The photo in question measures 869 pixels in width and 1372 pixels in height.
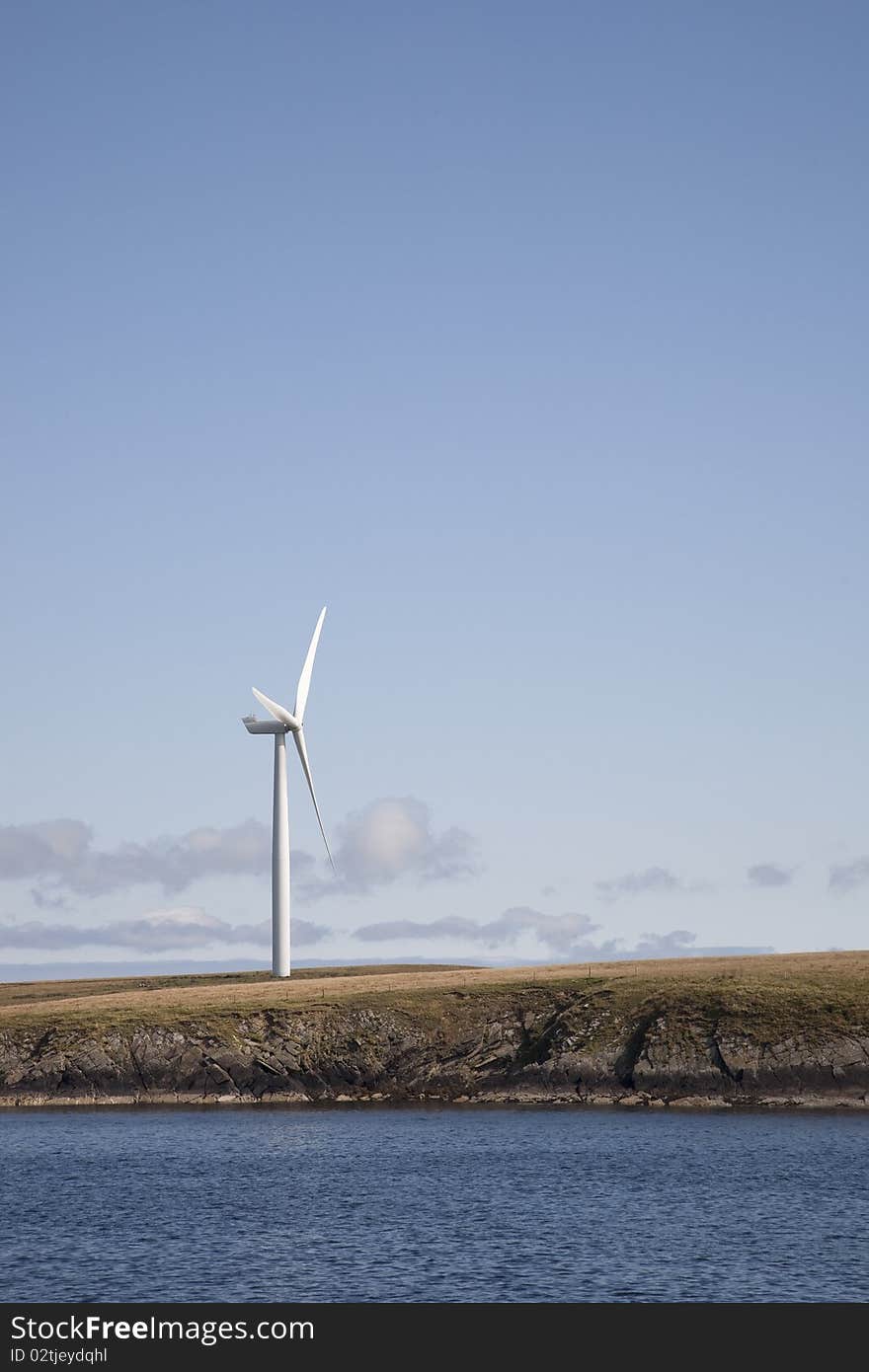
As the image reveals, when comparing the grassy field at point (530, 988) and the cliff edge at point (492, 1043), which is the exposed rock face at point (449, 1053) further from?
the grassy field at point (530, 988)

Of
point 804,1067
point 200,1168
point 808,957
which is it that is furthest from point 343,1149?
point 808,957

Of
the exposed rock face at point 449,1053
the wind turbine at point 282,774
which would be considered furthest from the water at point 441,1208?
the wind turbine at point 282,774

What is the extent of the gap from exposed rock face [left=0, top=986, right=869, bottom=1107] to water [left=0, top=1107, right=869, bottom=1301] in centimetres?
698

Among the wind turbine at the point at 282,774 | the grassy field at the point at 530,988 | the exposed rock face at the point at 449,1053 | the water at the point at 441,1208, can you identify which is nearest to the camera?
the water at the point at 441,1208

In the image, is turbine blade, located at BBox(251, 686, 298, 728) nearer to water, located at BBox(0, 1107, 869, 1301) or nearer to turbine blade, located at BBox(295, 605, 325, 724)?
turbine blade, located at BBox(295, 605, 325, 724)

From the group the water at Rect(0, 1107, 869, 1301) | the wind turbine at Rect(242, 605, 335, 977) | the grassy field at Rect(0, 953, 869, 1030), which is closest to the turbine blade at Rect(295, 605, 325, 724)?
the wind turbine at Rect(242, 605, 335, 977)

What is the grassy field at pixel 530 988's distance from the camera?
119 m

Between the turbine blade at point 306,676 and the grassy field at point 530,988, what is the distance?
2754 cm

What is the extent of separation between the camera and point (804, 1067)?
11112 cm

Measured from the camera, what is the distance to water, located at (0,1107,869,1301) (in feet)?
177

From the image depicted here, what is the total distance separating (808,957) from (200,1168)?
73.8m

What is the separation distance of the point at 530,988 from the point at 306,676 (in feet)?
136

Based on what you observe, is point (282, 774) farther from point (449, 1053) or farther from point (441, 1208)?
point (441, 1208)
